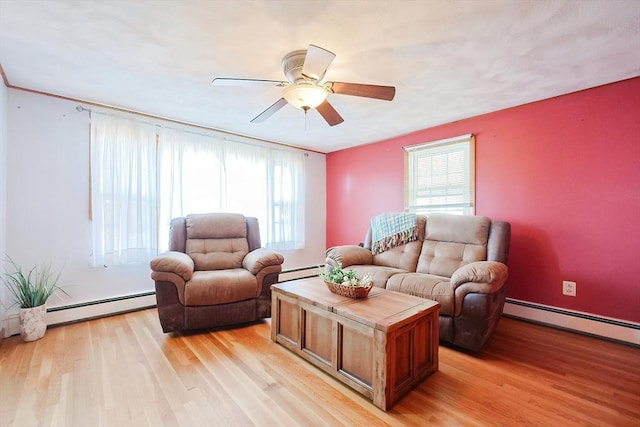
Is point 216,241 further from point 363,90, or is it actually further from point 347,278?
point 363,90

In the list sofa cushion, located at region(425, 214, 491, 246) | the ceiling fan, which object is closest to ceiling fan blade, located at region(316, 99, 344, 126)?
the ceiling fan

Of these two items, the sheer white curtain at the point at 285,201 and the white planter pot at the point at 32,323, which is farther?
the sheer white curtain at the point at 285,201

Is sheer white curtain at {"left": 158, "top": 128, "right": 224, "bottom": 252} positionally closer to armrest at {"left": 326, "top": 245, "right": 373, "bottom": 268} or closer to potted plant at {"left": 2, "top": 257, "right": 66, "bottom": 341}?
potted plant at {"left": 2, "top": 257, "right": 66, "bottom": 341}

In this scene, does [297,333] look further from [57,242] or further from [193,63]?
[57,242]

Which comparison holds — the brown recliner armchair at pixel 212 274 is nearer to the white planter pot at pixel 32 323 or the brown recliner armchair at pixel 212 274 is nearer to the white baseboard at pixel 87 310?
the white baseboard at pixel 87 310

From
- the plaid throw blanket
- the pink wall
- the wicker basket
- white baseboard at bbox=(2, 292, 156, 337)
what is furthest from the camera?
the plaid throw blanket

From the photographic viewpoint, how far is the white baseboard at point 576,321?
7.70 feet

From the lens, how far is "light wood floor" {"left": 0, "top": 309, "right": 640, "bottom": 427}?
150 centimetres

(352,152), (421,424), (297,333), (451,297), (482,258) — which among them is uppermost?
(352,152)

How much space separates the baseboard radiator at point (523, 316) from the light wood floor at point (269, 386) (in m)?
0.12

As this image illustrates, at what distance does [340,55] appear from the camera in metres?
1.98

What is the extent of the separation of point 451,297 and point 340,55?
205 cm

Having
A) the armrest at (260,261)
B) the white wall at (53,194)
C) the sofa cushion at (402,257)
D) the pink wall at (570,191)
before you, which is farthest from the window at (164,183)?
the pink wall at (570,191)

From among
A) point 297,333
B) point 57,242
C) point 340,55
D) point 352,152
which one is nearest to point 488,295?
point 297,333
